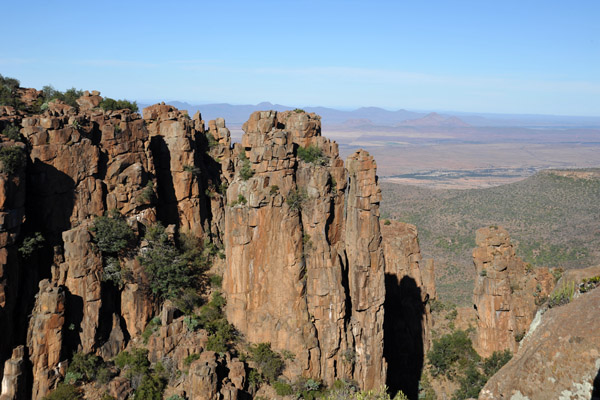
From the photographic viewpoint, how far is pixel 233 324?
125ft

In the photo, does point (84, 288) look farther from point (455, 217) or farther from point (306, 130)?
point (455, 217)

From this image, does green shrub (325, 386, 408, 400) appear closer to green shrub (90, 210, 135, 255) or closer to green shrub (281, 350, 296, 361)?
green shrub (281, 350, 296, 361)

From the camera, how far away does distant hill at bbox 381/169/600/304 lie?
88812mm

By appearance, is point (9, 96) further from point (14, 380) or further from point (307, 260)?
point (307, 260)

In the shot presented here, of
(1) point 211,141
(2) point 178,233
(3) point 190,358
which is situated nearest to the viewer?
(3) point 190,358

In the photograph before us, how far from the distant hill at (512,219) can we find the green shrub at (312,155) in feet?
153

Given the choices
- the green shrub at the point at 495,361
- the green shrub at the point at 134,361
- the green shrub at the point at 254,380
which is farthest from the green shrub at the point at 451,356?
the green shrub at the point at 134,361

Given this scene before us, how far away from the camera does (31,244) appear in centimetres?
3234

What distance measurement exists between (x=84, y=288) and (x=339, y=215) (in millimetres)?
19056

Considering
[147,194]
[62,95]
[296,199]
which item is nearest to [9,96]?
[62,95]

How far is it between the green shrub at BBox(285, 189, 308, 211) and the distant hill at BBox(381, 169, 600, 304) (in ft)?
155

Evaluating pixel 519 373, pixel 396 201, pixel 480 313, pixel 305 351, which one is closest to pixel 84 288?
pixel 305 351

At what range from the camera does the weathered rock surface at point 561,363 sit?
7820mm

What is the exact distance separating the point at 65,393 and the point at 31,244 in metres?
9.69
